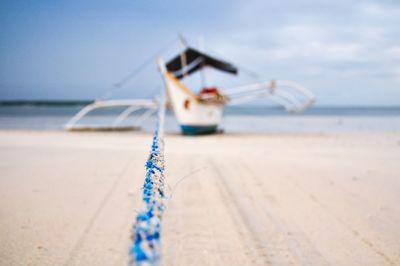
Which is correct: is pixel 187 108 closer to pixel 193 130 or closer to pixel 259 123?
pixel 193 130

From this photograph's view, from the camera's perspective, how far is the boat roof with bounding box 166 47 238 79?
49.9ft

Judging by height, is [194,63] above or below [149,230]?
above

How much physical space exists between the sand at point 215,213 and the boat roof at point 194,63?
949 cm

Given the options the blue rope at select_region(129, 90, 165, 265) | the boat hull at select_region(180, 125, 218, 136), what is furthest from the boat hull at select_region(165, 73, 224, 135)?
the blue rope at select_region(129, 90, 165, 265)

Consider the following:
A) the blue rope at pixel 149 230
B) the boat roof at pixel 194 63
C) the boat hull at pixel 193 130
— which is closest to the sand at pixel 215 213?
the blue rope at pixel 149 230

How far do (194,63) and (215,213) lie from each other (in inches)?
496

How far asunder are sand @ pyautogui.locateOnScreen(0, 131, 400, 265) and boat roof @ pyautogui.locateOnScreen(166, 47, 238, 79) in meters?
9.49

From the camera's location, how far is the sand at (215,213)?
2.71 m

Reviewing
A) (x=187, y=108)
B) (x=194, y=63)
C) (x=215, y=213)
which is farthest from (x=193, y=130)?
(x=215, y=213)

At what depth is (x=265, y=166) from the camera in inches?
250

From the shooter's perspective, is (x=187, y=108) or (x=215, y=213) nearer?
(x=215, y=213)

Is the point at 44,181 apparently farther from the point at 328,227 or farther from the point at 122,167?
the point at 328,227

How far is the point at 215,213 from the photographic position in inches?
144

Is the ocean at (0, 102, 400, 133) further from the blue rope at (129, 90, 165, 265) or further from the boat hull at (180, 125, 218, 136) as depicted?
the blue rope at (129, 90, 165, 265)
